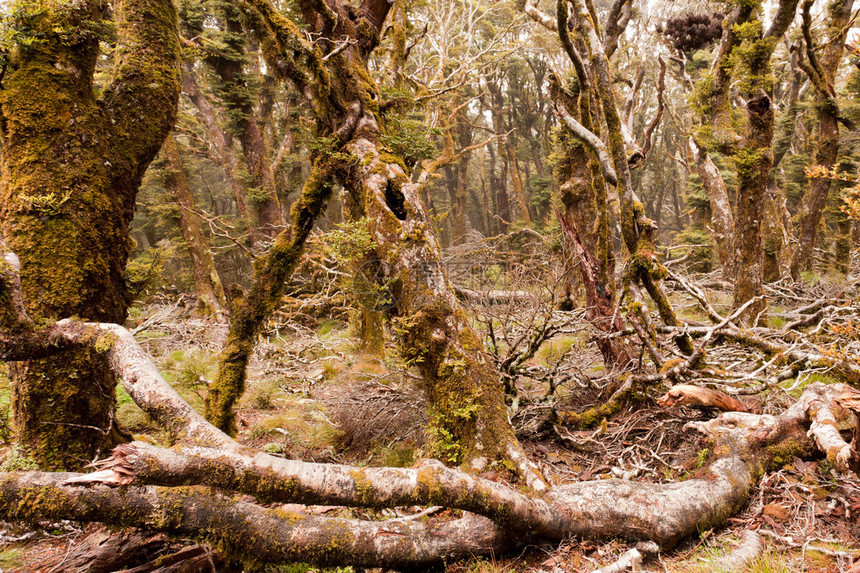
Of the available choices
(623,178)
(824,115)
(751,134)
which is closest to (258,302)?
(623,178)

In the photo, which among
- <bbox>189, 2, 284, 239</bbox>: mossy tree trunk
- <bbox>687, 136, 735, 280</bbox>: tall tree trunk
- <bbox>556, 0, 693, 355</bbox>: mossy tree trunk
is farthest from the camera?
<bbox>189, 2, 284, 239</bbox>: mossy tree trunk

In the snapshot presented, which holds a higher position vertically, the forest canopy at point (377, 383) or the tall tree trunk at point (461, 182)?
the tall tree trunk at point (461, 182)

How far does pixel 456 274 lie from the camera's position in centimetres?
1072

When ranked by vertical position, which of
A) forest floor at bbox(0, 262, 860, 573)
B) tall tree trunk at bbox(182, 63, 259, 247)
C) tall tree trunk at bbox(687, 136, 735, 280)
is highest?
tall tree trunk at bbox(182, 63, 259, 247)

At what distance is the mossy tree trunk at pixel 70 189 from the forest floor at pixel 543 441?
0.53 m

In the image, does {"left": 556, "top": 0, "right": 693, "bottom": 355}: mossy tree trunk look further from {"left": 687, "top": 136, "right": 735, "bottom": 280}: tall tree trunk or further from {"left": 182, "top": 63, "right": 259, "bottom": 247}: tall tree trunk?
{"left": 182, "top": 63, "right": 259, "bottom": 247}: tall tree trunk

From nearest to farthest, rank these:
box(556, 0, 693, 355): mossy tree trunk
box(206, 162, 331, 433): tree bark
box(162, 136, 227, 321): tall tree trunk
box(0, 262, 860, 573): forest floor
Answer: box(0, 262, 860, 573): forest floor < box(206, 162, 331, 433): tree bark < box(556, 0, 693, 355): mossy tree trunk < box(162, 136, 227, 321): tall tree trunk

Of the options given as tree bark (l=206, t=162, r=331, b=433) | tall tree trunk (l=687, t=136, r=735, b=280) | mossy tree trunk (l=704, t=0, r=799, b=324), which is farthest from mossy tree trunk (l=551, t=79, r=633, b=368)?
tall tree trunk (l=687, t=136, r=735, b=280)

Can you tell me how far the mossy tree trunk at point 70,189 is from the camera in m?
3.30

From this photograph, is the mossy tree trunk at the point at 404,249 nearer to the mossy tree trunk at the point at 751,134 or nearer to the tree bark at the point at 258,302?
the tree bark at the point at 258,302

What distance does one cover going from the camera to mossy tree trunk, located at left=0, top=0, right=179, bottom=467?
3.30m

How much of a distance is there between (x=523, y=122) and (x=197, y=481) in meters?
29.8

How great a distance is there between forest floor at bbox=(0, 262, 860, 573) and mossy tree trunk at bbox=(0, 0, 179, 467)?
531 millimetres

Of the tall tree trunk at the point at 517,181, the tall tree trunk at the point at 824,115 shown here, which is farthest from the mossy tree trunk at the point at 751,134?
the tall tree trunk at the point at 517,181
